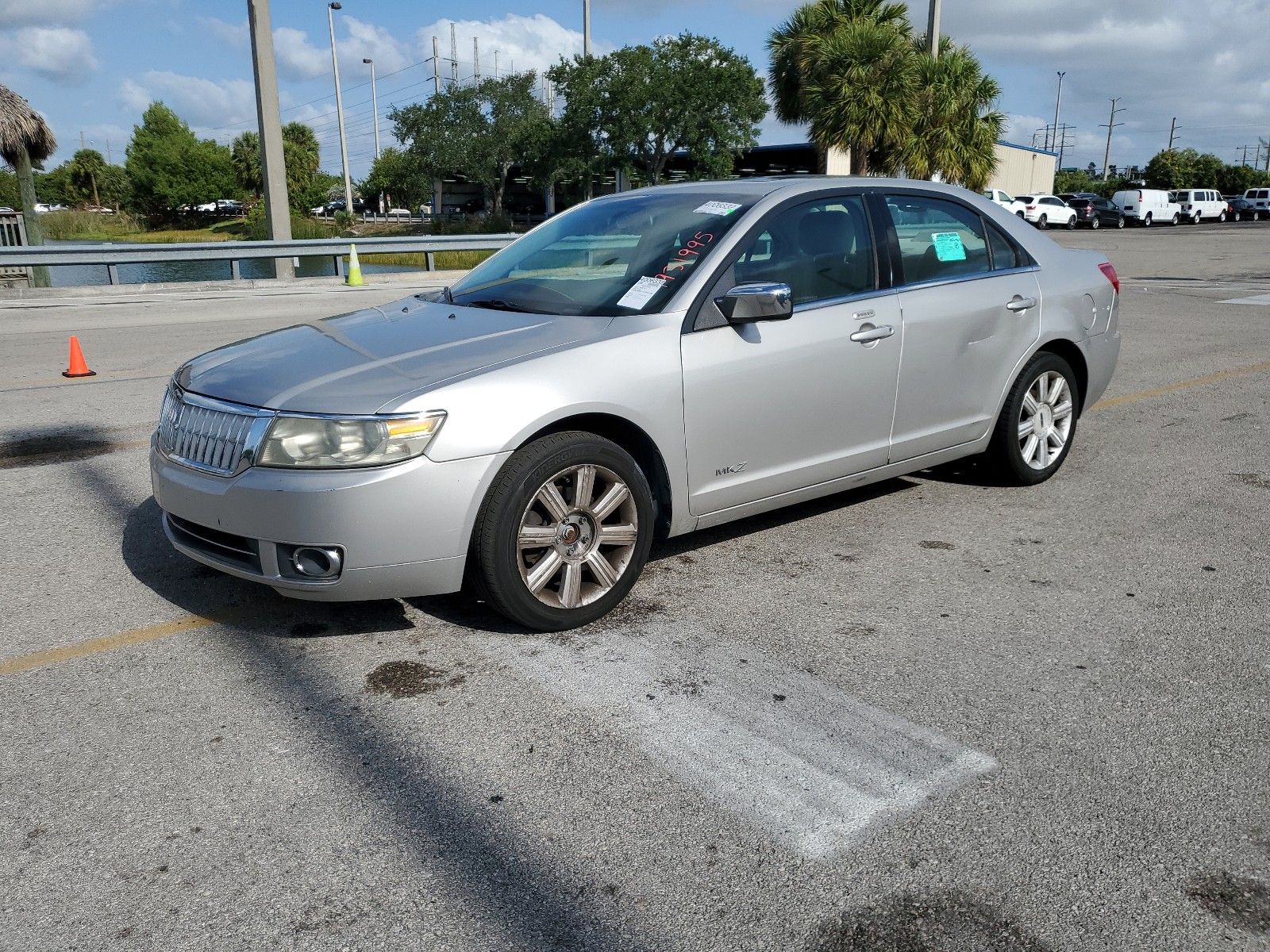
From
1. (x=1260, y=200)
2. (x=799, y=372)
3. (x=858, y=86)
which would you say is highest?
(x=858, y=86)

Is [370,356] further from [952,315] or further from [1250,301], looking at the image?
[1250,301]

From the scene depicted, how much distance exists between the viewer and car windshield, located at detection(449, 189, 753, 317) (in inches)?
170

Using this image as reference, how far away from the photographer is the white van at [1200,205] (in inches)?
2309

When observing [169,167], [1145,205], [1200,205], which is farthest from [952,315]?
[169,167]

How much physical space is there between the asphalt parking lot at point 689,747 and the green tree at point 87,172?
137m

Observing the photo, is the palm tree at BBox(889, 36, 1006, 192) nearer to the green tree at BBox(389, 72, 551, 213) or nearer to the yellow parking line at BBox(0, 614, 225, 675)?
the yellow parking line at BBox(0, 614, 225, 675)

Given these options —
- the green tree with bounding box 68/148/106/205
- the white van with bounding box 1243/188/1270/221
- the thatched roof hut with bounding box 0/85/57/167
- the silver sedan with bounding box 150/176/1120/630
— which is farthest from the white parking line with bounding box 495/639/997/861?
the green tree with bounding box 68/148/106/205

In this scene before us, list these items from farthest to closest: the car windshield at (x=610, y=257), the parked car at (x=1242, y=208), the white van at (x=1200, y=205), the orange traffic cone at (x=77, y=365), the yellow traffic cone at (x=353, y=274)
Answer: the parked car at (x=1242, y=208), the white van at (x=1200, y=205), the yellow traffic cone at (x=353, y=274), the orange traffic cone at (x=77, y=365), the car windshield at (x=610, y=257)

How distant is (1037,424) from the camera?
5.72 metres

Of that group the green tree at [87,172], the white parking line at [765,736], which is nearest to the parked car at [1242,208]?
the white parking line at [765,736]

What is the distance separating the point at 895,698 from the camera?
342 centimetres

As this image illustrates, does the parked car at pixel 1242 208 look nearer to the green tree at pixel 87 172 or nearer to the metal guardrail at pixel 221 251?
the metal guardrail at pixel 221 251

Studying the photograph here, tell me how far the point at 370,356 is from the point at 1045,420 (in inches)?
145

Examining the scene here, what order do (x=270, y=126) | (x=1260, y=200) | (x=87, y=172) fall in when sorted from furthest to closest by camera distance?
(x=87, y=172), (x=1260, y=200), (x=270, y=126)
